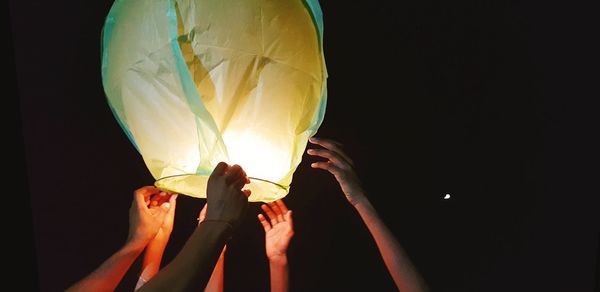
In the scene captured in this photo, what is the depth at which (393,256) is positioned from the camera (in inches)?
49.9

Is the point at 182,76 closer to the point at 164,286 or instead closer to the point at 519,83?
the point at 164,286

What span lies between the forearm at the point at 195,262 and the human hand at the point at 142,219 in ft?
1.89

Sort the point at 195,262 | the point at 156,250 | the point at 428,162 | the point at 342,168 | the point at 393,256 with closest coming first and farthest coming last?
1. the point at 195,262
2. the point at 393,256
3. the point at 342,168
4. the point at 156,250
5. the point at 428,162

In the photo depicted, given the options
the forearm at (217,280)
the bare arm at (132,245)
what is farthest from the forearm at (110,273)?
the forearm at (217,280)

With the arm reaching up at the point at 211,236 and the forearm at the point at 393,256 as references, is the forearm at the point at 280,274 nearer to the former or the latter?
the forearm at the point at 393,256

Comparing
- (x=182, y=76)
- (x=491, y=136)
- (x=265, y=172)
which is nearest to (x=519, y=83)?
(x=491, y=136)

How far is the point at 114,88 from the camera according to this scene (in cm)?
94

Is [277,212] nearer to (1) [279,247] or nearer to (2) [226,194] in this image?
(1) [279,247]

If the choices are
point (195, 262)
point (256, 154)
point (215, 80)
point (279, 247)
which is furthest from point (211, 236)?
point (279, 247)

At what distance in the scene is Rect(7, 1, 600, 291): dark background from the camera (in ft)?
5.41

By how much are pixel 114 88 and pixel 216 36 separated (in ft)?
0.89

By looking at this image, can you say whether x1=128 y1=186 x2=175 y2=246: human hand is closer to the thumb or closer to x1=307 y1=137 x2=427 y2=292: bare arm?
the thumb

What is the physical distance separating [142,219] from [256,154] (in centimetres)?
66

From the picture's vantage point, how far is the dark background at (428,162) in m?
1.65
